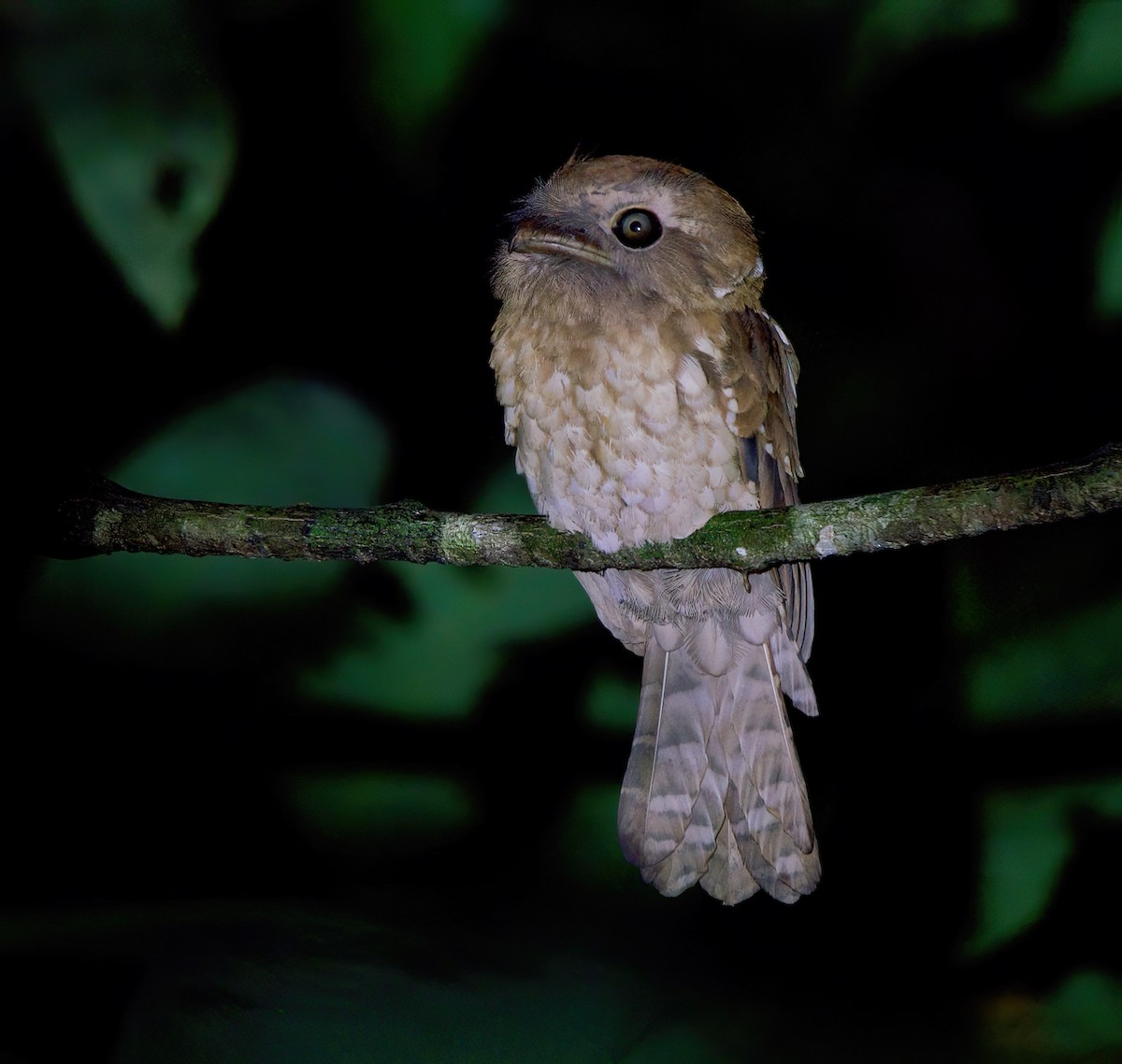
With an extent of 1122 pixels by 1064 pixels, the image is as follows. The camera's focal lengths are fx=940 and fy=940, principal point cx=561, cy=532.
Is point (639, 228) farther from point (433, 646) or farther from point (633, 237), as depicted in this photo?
point (433, 646)

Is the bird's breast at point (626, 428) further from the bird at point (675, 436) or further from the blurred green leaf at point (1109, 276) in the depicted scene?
the blurred green leaf at point (1109, 276)

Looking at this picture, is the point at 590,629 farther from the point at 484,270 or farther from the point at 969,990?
the point at 969,990

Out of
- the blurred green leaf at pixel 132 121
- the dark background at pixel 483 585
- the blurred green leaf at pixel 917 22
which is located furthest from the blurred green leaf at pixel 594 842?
the blurred green leaf at pixel 917 22

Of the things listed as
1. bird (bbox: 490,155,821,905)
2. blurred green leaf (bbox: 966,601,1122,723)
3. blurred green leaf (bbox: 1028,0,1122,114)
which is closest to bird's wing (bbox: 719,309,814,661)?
bird (bbox: 490,155,821,905)

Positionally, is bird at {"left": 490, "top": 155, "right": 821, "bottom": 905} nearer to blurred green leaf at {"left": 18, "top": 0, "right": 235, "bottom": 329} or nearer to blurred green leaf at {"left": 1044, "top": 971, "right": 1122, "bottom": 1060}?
blurred green leaf at {"left": 18, "top": 0, "right": 235, "bottom": 329}

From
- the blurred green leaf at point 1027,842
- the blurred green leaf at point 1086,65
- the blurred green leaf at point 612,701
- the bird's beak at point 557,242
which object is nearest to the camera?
the bird's beak at point 557,242

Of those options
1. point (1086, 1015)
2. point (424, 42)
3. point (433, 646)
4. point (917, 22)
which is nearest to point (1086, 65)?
point (917, 22)

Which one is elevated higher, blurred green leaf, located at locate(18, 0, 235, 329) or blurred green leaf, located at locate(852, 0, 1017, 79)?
blurred green leaf, located at locate(852, 0, 1017, 79)
